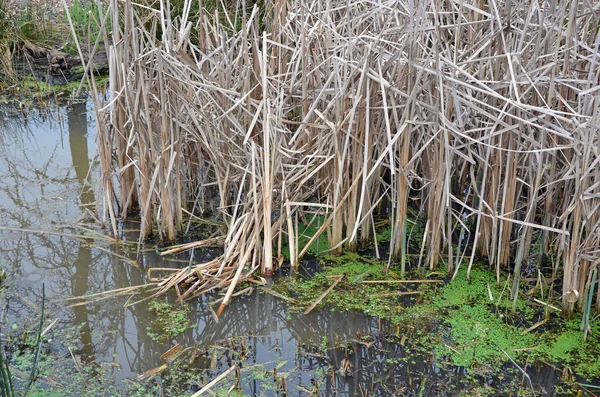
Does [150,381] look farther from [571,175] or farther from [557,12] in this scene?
[557,12]

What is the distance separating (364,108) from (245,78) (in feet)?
2.05

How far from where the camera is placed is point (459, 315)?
2.68 m

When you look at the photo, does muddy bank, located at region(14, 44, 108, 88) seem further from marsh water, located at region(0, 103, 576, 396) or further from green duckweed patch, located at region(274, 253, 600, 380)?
green duckweed patch, located at region(274, 253, 600, 380)

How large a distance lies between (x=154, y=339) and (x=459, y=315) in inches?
50.3

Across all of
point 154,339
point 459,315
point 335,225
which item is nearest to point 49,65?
→ point 335,225

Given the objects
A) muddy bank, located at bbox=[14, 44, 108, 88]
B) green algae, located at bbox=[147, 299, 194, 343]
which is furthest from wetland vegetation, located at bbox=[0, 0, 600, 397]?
muddy bank, located at bbox=[14, 44, 108, 88]

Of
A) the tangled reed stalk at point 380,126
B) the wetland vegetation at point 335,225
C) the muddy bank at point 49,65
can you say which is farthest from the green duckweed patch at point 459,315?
the muddy bank at point 49,65

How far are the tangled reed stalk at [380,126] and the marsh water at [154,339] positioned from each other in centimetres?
22

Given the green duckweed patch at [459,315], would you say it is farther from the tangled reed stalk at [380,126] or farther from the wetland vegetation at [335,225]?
the tangled reed stalk at [380,126]

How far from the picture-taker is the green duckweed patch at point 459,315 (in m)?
2.41

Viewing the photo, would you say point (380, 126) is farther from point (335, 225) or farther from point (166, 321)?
point (166, 321)

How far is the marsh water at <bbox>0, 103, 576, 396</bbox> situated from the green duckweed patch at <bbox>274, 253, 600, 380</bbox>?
71 millimetres

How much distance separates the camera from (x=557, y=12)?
256cm

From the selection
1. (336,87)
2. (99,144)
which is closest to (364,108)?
(336,87)
